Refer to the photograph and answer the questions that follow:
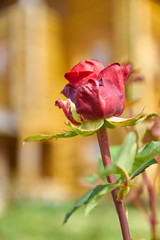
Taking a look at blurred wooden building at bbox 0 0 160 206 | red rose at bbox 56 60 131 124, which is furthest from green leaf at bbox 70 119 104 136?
blurred wooden building at bbox 0 0 160 206

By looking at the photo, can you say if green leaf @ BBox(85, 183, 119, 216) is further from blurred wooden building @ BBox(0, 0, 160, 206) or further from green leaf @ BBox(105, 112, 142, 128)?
blurred wooden building @ BBox(0, 0, 160, 206)

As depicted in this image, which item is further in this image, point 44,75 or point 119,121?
point 44,75

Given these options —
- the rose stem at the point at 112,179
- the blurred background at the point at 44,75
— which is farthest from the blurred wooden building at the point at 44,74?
the rose stem at the point at 112,179

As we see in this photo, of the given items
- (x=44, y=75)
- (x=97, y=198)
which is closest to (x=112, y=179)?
(x=97, y=198)

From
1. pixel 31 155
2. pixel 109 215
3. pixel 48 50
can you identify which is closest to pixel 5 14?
pixel 48 50

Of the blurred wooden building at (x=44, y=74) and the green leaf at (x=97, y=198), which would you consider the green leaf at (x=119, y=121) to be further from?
the blurred wooden building at (x=44, y=74)

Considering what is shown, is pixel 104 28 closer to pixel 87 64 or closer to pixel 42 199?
pixel 42 199

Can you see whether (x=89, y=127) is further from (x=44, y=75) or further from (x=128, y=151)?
(x=44, y=75)
